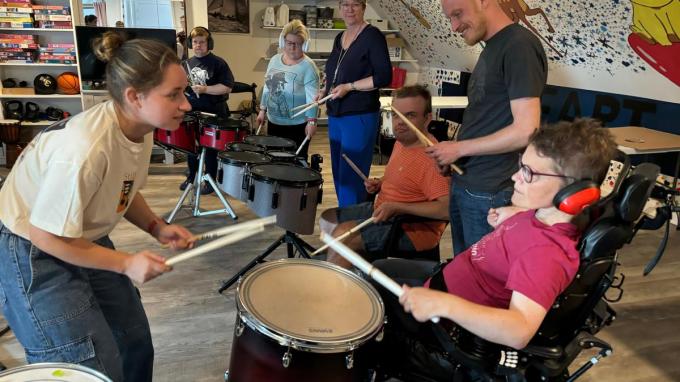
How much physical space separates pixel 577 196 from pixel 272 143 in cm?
225

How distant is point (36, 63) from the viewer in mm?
4516

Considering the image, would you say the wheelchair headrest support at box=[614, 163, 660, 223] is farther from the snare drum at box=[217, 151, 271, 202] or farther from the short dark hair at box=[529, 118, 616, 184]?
the snare drum at box=[217, 151, 271, 202]

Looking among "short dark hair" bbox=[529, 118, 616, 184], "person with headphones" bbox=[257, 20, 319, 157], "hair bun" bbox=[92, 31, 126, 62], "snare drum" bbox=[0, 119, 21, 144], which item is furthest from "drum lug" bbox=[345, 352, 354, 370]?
"snare drum" bbox=[0, 119, 21, 144]

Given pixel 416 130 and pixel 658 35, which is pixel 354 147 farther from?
pixel 658 35

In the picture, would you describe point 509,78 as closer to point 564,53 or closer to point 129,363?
point 129,363

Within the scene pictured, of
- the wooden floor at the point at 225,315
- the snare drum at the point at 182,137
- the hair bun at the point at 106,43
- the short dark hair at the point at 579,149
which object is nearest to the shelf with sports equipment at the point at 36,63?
the hair bun at the point at 106,43

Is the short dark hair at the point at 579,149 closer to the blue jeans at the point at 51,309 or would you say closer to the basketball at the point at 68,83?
the blue jeans at the point at 51,309

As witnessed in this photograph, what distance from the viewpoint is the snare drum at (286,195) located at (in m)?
2.28

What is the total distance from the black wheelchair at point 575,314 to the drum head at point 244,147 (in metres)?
1.86

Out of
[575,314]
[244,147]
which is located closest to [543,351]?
[575,314]

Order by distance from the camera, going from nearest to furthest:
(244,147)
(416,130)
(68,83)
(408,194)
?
(416,130)
(408,194)
(244,147)
(68,83)

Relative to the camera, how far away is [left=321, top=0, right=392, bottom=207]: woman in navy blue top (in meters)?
2.76

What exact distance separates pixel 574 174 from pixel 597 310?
0.51 metres

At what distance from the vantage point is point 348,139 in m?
2.88
